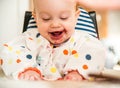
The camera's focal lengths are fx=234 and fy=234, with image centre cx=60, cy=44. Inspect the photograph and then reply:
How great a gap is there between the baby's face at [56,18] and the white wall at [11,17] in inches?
2.3

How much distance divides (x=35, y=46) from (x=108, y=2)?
0.23 metres

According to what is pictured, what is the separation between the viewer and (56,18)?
0.61 metres

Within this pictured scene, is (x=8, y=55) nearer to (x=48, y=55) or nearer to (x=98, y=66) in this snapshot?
(x=48, y=55)

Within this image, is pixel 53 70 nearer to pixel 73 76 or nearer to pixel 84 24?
pixel 73 76

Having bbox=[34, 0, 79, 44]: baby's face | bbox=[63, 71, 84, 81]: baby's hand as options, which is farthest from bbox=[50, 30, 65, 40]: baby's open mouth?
bbox=[63, 71, 84, 81]: baby's hand

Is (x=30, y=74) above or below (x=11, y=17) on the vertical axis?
→ below

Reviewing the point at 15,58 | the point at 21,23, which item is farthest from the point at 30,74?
the point at 21,23

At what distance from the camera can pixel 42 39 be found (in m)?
0.64

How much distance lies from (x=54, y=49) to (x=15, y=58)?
0.11m

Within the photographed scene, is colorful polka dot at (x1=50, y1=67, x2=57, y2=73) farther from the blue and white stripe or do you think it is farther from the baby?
the blue and white stripe

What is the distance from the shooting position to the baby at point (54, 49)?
1.94ft

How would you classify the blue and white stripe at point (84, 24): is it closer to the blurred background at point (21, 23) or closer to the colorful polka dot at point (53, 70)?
the blurred background at point (21, 23)

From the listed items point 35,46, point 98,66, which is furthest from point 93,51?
point 35,46

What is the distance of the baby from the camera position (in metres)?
0.59
